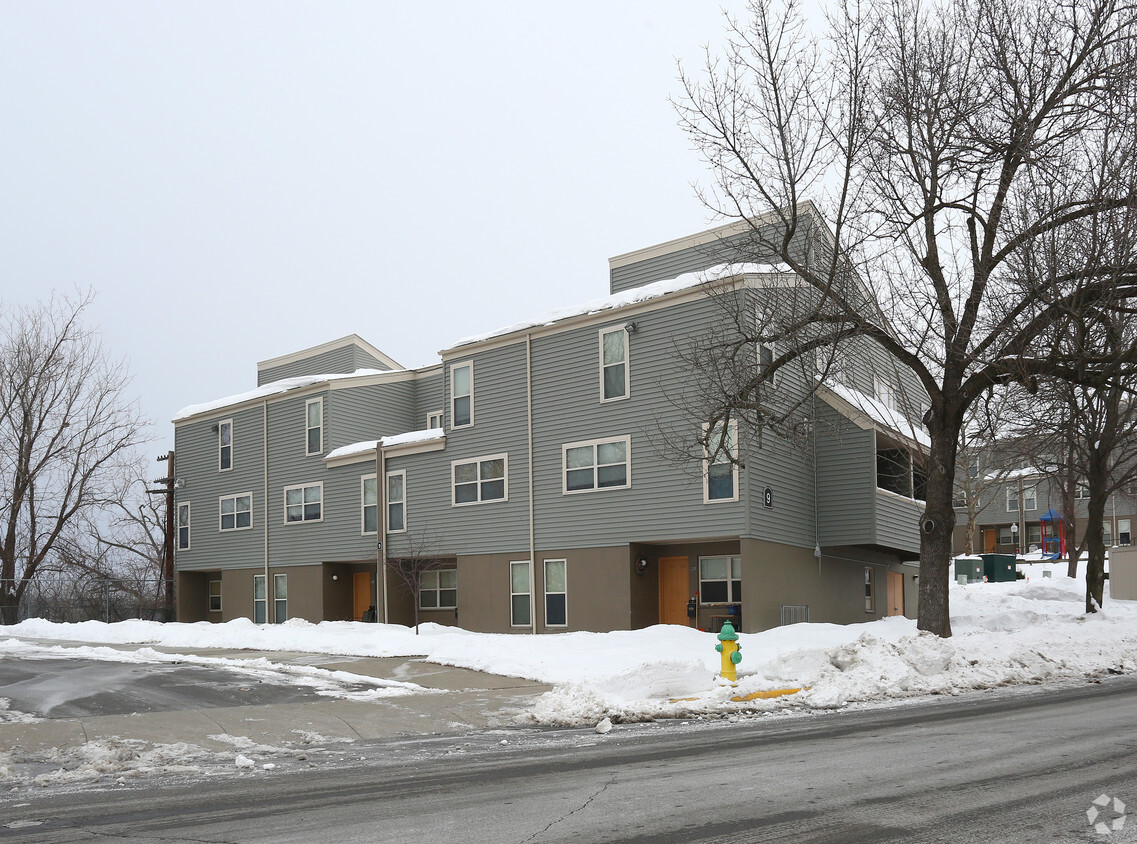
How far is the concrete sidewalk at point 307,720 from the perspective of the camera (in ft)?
34.3

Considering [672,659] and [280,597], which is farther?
[280,597]

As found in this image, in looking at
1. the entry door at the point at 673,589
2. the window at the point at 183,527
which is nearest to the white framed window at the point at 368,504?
the entry door at the point at 673,589

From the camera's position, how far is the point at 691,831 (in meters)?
5.93

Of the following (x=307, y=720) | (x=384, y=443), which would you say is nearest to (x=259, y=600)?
(x=384, y=443)

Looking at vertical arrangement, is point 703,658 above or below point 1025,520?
below

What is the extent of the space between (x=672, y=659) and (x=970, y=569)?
3696 cm

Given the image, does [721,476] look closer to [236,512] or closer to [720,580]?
[720,580]

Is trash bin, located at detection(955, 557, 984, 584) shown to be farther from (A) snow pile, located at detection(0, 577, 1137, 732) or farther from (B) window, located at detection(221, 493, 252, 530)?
(B) window, located at detection(221, 493, 252, 530)

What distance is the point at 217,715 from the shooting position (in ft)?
38.9

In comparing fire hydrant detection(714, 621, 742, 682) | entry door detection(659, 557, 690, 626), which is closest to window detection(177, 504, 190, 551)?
entry door detection(659, 557, 690, 626)

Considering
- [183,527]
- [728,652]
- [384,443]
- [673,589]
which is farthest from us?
[183,527]

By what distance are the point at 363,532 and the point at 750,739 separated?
2226 centimetres

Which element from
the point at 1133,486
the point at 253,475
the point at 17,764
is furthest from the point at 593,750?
the point at 1133,486

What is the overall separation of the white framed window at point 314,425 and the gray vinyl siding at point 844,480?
16.0 m
